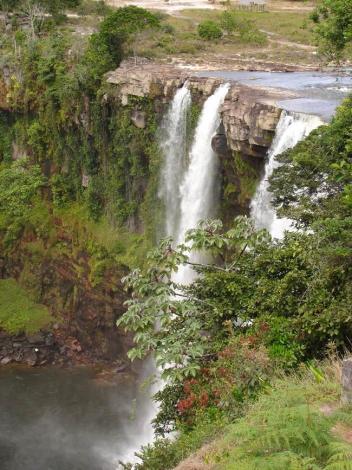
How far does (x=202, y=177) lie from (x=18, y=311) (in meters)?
11.6

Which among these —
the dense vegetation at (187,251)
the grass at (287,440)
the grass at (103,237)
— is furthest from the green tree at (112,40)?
the grass at (287,440)

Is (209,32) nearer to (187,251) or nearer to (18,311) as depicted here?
(18,311)

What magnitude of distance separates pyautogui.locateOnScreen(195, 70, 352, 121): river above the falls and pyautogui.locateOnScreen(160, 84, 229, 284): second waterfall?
2.44 m

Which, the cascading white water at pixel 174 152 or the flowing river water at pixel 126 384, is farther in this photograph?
the cascading white water at pixel 174 152

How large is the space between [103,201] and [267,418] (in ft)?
70.6

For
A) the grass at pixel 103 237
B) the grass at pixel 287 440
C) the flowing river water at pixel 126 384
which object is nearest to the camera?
the grass at pixel 287 440

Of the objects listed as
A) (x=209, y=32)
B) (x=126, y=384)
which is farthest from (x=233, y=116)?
(x=209, y=32)

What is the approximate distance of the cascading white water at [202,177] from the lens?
21.0 metres

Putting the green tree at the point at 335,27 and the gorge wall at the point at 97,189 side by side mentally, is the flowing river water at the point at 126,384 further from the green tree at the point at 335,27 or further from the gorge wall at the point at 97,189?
the green tree at the point at 335,27

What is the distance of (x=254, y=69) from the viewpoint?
27.6m

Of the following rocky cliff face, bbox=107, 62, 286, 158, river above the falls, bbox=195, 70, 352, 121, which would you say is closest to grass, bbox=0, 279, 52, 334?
rocky cliff face, bbox=107, 62, 286, 158

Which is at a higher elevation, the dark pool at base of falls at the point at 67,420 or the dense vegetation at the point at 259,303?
the dense vegetation at the point at 259,303

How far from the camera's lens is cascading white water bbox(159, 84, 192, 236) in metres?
22.5

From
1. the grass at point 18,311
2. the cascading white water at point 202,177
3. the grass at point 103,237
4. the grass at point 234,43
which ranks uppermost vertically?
the grass at point 234,43
